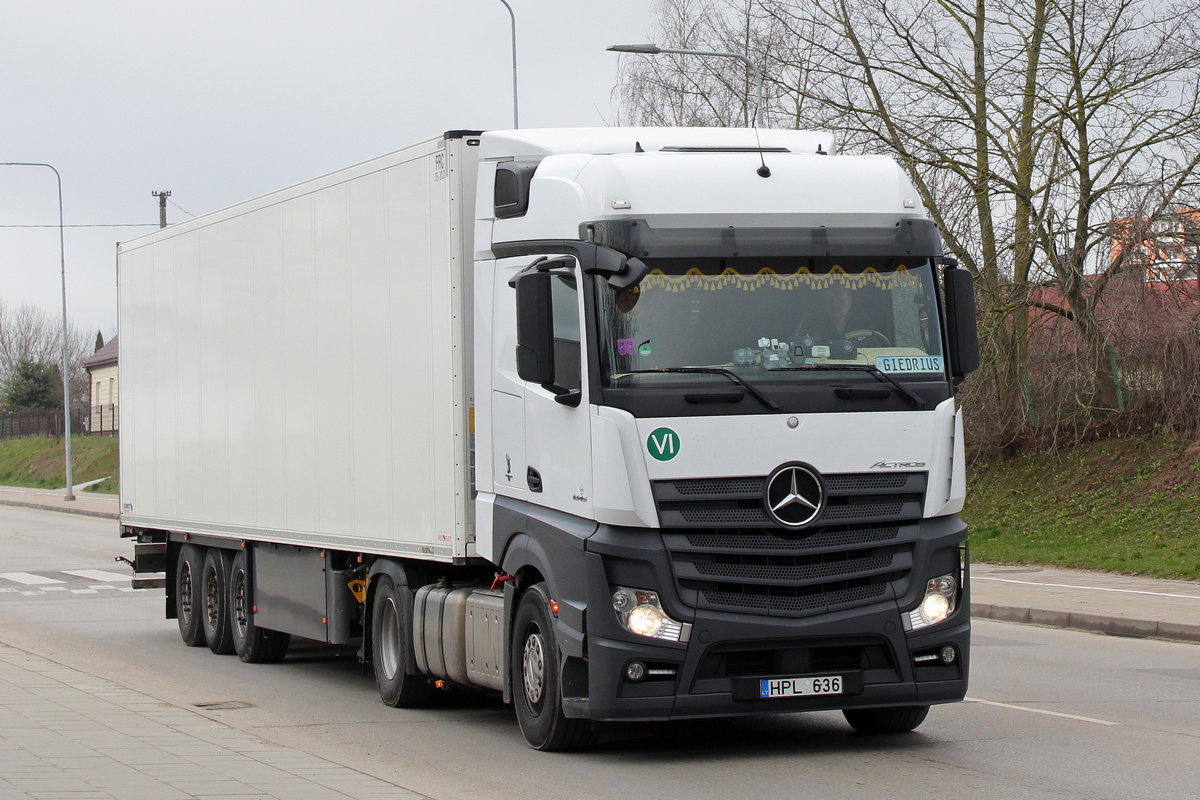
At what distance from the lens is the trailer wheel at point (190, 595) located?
1504 centimetres

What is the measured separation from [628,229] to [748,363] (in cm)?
97

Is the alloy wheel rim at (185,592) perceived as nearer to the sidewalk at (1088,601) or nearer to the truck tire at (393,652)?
the truck tire at (393,652)

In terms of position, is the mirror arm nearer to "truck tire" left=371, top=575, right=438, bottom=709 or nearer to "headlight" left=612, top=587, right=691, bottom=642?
"headlight" left=612, top=587, right=691, bottom=642

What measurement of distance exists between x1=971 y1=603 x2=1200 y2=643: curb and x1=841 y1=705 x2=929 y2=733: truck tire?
667 centimetres

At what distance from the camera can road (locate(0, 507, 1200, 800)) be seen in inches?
305

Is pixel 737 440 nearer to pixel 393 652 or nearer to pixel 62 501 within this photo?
pixel 393 652

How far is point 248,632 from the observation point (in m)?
13.7

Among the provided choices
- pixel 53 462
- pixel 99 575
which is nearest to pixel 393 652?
pixel 99 575

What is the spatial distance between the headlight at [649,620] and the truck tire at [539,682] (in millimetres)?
563

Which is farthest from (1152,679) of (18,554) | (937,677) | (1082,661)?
(18,554)

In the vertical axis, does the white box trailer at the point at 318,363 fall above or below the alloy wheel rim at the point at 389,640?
above

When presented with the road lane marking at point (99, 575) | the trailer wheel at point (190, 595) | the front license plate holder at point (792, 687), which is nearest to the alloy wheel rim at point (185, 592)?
the trailer wheel at point (190, 595)

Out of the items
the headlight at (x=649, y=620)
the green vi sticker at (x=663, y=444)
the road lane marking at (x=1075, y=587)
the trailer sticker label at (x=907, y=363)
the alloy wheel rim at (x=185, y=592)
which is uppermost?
the trailer sticker label at (x=907, y=363)

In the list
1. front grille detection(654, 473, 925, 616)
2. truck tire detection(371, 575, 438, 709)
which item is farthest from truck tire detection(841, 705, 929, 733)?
truck tire detection(371, 575, 438, 709)
